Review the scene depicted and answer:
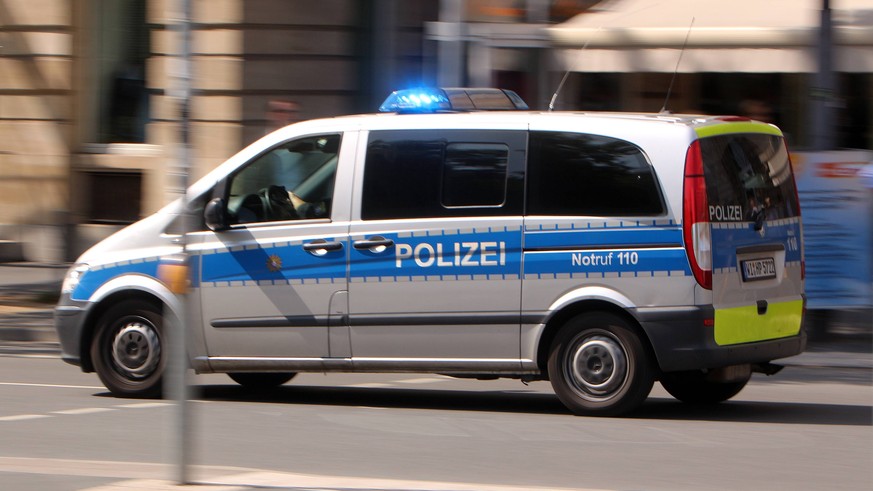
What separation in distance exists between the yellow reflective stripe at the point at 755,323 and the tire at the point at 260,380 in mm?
3189

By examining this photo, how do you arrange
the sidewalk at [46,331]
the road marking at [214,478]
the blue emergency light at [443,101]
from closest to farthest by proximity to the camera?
the road marking at [214,478] < the blue emergency light at [443,101] < the sidewalk at [46,331]

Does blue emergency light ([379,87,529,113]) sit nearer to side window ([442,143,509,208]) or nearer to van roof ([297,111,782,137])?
van roof ([297,111,782,137])

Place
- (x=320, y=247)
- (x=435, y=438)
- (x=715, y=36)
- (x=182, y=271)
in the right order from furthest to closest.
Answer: (x=715, y=36) < (x=320, y=247) < (x=435, y=438) < (x=182, y=271)

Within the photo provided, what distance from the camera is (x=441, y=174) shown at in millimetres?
8492

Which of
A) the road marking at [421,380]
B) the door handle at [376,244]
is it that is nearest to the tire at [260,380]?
the road marking at [421,380]

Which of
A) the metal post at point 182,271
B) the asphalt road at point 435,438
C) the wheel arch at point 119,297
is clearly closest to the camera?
the metal post at point 182,271

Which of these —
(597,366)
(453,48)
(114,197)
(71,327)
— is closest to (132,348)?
(71,327)

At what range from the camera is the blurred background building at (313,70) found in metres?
15.7

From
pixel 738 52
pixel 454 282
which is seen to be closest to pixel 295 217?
pixel 454 282

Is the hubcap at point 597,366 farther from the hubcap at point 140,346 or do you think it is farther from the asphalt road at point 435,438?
the hubcap at point 140,346

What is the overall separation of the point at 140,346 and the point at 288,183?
58.1 inches

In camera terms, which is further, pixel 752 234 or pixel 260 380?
pixel 260 380

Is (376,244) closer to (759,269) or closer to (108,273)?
(108,273)

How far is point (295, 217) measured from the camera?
877 cm
